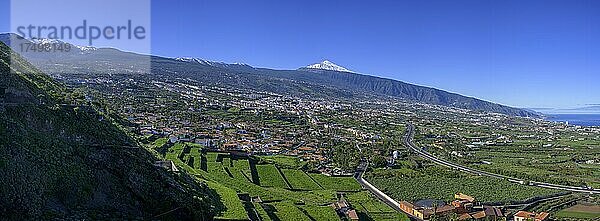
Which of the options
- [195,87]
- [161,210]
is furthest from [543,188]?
[195,87]

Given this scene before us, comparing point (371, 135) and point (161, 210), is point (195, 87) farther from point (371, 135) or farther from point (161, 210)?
point (161, 210)

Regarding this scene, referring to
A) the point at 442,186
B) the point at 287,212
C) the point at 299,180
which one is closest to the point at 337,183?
the point at 299,180

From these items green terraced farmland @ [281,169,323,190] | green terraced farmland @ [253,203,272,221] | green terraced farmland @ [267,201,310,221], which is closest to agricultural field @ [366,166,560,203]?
green terraced farmland @ [281,169,323,190]

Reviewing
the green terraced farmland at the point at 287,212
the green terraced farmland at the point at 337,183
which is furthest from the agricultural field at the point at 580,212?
the green terraced farmland at the point at 287,212

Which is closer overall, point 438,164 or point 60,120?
point 60,120

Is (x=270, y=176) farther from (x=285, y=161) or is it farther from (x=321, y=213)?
(x=321, y=213)

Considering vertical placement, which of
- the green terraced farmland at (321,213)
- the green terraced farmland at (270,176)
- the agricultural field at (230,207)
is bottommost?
the green terraced farmland at (270,176)

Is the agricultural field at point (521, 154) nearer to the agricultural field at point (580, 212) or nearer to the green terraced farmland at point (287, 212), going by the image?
the agricultural field at point (580, 212)
